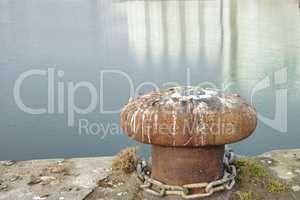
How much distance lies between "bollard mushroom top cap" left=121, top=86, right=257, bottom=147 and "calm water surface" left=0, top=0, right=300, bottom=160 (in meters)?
2.84

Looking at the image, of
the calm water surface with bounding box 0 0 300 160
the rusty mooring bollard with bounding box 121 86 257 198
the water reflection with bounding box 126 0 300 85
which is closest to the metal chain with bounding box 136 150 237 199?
the rusty mooring bollard with bounding box 121 86 257 198

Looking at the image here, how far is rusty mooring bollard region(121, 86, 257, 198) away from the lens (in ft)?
10.1

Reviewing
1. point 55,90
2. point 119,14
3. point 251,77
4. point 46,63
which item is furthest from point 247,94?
point 119,14

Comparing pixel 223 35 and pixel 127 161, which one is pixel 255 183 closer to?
pixel 127 161

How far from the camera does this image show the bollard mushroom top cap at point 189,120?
307 cm

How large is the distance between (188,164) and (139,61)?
825 cm

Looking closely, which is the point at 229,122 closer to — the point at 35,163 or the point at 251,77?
the point at 35,163

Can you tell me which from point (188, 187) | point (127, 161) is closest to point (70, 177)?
point (127, 161)

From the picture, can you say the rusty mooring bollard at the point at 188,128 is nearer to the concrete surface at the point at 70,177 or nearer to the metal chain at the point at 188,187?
the metal chain at the point at 188,187

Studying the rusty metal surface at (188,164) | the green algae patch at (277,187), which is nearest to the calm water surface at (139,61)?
the rusty metal surface at (188,164)

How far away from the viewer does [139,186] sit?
11.3 ft

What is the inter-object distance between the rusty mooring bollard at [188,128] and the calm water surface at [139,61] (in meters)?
2.70

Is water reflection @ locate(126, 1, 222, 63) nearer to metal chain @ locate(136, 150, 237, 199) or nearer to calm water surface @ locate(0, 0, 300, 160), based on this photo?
calm water surface @ locate(0, 0, 300, 160)

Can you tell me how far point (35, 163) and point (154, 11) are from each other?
62.7 ft
